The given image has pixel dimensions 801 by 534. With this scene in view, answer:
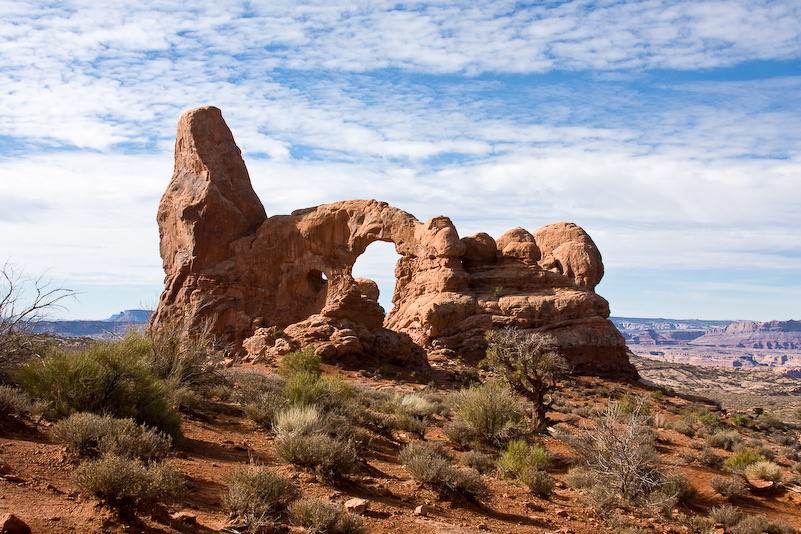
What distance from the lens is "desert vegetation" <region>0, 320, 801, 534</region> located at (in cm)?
542

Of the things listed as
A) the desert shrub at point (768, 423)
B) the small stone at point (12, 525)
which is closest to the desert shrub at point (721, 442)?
the desert shrub at point (768, 423)

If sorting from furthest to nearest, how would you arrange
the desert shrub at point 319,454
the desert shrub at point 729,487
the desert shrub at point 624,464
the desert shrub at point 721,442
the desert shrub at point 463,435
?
the desert shrub at point 721,442
the desert shrub at point 463,435
the desert shrub at point 729,487
the desert shrub at point 624,464
the desert shrub at point 319,454

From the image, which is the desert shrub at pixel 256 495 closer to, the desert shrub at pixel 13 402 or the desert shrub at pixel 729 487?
the desert shrub at pixel 13 402

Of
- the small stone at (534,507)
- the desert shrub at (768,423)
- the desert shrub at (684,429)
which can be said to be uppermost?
the small stone at (534,507)

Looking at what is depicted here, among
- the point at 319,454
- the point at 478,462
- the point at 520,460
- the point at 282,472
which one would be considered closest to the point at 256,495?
the point at 282,472

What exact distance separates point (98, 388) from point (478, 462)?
6.15m

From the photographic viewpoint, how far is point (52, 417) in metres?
7.11

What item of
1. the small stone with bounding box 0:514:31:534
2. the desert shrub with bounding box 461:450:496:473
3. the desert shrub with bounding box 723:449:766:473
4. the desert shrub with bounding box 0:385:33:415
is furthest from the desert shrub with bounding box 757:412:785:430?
the small stone with bounding box 0:514:31:534

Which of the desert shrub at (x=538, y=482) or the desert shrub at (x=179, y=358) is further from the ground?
the desert shrub at (x=179, y=358)

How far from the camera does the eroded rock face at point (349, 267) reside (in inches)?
1123

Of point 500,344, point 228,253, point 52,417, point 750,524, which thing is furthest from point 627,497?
point 228,253

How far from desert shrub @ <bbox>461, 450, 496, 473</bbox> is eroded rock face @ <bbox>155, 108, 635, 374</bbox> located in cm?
1727

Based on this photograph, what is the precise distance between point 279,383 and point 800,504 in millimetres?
10969

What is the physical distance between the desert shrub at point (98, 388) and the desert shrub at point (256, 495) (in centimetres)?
212
